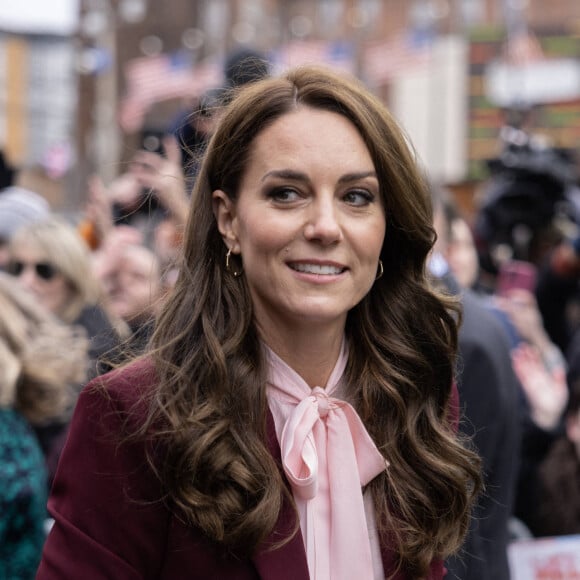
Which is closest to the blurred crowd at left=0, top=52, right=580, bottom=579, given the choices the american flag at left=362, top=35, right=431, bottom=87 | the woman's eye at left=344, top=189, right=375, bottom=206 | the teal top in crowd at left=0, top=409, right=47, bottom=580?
the teal top in crowd at left=0, top=409, right=47, bottom=580

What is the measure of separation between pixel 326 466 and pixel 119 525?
476mm

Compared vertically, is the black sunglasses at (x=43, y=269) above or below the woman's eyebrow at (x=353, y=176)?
below

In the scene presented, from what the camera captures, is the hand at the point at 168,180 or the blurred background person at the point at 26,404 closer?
the blurred background person at the point at 26,404

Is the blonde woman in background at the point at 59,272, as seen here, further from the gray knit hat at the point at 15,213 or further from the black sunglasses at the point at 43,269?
the gray knit hat at the point at 15,213

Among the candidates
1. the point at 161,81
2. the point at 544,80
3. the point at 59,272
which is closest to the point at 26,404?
the point at 59,272

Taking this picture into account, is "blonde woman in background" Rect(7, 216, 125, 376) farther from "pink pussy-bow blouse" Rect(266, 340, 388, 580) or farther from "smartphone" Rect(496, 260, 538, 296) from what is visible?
"pink pussy-bow blouse" Rect(266, 340, 388, 580)

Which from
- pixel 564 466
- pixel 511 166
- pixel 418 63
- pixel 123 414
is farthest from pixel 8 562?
pixel 418 63

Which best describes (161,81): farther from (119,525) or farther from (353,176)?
(119,525)

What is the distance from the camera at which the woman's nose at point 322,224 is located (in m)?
2.60

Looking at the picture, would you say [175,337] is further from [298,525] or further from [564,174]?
[564,174]

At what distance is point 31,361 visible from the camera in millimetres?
4383

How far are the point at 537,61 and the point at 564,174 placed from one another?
29.3 metres

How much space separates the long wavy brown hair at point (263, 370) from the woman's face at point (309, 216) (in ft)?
0.14

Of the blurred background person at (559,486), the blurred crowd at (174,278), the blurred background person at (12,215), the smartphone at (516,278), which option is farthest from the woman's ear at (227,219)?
the smartphone at (516,278)
